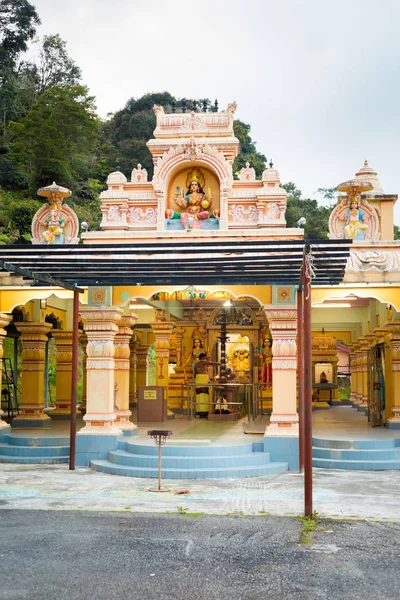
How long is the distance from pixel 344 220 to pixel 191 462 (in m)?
5.41

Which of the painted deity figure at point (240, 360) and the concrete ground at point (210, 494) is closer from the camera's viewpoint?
the concrete ground at point (210, 494)

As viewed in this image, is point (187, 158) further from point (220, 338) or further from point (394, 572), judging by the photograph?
point (394, 572)

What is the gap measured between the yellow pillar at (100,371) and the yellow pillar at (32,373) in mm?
3815

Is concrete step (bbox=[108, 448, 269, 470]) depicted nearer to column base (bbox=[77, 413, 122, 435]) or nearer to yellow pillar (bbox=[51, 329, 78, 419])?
column base (bbox=[77, 413, 122, 435])

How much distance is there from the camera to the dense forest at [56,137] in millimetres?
33281

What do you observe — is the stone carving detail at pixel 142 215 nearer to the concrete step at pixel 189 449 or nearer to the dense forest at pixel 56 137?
the concrete step at pixel 189 449

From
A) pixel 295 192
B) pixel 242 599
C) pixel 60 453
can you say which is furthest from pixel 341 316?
pixel 295 192

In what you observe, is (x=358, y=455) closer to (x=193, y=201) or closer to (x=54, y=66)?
(x=193, y=201)

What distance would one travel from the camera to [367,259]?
12.2 metres

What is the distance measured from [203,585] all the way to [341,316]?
15573 millimetres

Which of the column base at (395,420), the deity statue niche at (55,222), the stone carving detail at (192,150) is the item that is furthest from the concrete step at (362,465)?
the deity statue niche at (55,222)

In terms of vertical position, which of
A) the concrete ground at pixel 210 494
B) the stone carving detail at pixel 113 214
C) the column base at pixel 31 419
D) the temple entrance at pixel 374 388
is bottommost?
the concrete ground at pixel 210 494

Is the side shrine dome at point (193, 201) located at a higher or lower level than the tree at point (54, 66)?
lower

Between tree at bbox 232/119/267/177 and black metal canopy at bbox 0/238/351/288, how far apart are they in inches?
1187
